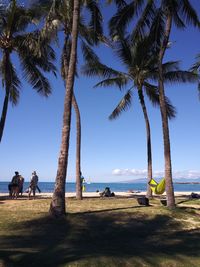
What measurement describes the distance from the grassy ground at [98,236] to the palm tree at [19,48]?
867 cm

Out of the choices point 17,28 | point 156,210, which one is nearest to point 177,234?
point 156,210

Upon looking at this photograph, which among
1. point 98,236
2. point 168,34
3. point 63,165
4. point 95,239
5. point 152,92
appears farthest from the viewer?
point 152,92

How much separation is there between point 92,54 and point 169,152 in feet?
28.6

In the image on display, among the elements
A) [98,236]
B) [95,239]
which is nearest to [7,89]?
[98,236]

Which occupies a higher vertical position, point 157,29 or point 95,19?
point 95,19

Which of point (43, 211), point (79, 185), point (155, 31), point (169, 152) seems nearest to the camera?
point (43, 211)

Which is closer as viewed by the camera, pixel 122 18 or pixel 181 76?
pixel 122 18

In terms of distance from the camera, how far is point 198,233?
41.2ft

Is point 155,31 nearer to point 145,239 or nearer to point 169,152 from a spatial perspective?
point 169,152

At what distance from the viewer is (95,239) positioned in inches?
438

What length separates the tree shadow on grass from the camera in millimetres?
7980

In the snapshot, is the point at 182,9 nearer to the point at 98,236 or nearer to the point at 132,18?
the point at 132,18

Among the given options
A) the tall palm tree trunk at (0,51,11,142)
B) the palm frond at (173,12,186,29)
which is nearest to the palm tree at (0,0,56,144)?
the tall palm tree trunk at (0,51,11,142)

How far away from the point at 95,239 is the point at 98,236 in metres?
0.59
